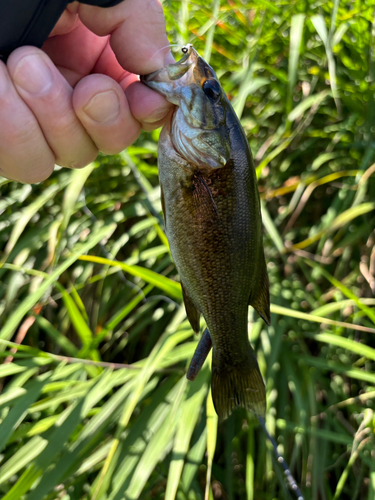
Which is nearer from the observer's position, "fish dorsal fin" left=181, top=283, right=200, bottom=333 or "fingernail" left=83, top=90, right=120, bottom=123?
"fingernail" left=83, top=90, right=120, bottom=123

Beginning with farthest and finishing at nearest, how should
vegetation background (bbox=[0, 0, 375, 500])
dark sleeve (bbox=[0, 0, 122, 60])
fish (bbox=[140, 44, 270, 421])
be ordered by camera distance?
1. vegetation background (bbox=[0, 0, 375, 500])
2. fish (bbox=[140, 44, 270, 421])
3. dark sleeve (bbox=[0, 0, 122, 60])

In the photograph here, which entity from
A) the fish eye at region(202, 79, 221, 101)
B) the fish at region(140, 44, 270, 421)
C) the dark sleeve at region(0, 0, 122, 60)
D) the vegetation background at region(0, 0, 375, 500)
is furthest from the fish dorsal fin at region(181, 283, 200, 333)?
the dark sleeve at region(0, 0, 122, 60)

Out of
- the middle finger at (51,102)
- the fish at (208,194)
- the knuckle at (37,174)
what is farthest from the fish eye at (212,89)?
the knuckle at (37,174)

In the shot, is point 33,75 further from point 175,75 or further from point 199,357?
point 199,357

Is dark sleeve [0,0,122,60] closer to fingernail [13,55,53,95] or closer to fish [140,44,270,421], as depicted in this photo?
fingernail [13,55,53,95]

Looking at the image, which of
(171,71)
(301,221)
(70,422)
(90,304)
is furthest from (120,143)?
(301,221)

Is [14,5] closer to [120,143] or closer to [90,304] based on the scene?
[120,143]
